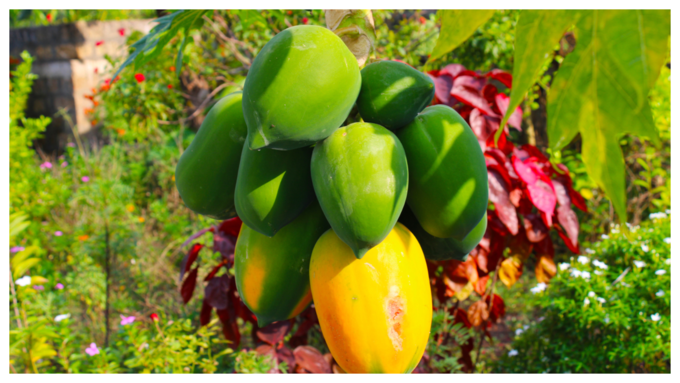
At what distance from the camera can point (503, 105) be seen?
1780 mm

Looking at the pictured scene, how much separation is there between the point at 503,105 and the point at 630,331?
4.10 ft

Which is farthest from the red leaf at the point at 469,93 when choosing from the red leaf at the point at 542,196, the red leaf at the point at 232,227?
the red leaf at the point at 232,227

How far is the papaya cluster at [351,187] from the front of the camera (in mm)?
569

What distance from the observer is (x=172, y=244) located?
3.57 m

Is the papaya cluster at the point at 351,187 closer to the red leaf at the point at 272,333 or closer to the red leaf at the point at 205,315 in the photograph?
the red leaf at the point at 272,333

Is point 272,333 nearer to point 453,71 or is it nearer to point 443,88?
point 443,88

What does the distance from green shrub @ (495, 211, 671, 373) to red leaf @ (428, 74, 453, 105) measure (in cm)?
98

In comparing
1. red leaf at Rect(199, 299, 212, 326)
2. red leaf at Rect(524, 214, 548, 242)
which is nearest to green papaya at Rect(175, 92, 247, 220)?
red leaf at Rect(199, 299, 212, 326)

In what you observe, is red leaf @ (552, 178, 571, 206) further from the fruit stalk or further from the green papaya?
the green papaya

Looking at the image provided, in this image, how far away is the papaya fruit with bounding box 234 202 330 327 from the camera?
0.69 m

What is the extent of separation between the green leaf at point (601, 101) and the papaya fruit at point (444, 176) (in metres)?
0.19

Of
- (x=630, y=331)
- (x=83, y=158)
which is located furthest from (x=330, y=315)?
(x=83, y=158)

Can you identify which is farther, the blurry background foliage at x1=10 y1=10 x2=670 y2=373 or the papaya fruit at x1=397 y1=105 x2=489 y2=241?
the blurry background foliage at x1=10 y1=10 x2=670 y2=373

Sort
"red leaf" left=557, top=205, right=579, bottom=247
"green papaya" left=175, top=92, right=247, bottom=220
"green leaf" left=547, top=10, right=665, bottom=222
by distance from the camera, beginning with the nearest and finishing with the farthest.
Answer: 1. "green leaf" left=547, top=10, right=665, bottom=222
2. "green papaya" left=175, top=92, right=247, bottom=220
3. "red leaf" left=557, top=205, right=579, bottom=247
